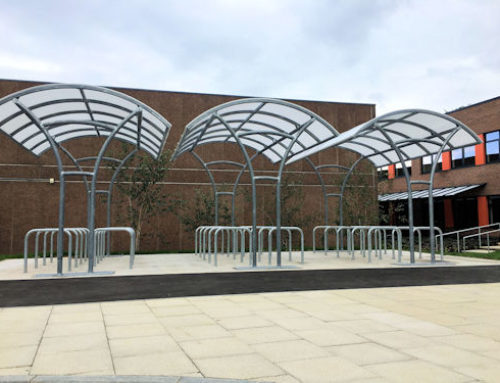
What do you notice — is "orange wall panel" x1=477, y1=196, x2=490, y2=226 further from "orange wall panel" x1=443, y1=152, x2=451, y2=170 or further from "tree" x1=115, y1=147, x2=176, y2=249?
"tree" x1=115, y1=147, x2=176, y2=249

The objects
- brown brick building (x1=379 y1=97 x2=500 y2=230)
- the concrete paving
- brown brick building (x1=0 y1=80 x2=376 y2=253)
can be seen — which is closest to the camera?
the concrete paving

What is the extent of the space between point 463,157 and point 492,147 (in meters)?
2.12

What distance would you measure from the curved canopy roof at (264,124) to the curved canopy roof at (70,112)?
98cm

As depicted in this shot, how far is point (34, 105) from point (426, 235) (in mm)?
21596

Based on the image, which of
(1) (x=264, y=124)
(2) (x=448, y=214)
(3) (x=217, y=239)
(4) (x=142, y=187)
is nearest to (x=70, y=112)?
(1) (x=264, y=124)

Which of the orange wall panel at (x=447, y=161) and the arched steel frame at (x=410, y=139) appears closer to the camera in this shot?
the arched steel frame at (x=410, y=139)

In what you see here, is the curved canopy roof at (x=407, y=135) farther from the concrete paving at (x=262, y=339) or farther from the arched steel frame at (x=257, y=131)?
the concrete paving at (x=262, y=339)

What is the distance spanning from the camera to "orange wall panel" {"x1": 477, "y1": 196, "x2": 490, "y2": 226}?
69.3 feet

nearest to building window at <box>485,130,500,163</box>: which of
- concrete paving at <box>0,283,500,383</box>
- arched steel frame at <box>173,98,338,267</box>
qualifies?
arched steel frame at <box>173,98,338,267</box>

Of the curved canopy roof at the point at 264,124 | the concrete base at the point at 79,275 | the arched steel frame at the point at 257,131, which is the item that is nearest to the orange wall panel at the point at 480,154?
the arched steel frame at the point at 257,131

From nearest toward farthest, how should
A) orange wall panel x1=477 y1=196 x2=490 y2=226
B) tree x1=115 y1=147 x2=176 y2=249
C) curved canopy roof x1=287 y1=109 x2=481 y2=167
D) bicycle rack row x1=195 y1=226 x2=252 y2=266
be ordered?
curved canopy roof x1=287 y1=109 x2=481 y2=167 < bicycle rack row x1=195 y1=226 x2=252 y2=266 < tree x1=115 y1=147 x2=176 y2=249 < orange wall panel x1=477 y1=196 x2=490 y2=226

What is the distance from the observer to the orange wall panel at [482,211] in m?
21.1

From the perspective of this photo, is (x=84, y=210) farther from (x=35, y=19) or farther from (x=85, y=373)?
(x=85, y=373)

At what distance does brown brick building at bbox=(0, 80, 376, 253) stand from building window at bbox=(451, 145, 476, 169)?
707cm
